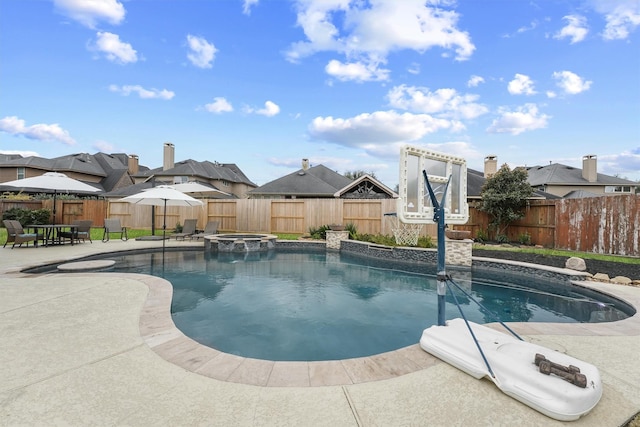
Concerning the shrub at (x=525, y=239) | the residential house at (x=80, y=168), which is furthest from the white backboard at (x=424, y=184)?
the residential house at (x=80, y=168)

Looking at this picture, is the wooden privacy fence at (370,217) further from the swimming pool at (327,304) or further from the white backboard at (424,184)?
the white backboard at (424,184)

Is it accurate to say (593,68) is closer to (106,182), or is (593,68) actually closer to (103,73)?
(103,73)

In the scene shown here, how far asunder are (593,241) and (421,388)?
12.1m

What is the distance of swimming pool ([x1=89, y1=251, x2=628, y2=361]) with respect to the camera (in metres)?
4.25

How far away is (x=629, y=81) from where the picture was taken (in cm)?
1061

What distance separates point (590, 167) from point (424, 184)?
3046 cm

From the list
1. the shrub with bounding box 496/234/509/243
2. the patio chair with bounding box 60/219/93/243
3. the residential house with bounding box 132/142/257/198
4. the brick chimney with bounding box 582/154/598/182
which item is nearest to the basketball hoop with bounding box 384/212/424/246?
the shrub with bounding box 496/234/509/243

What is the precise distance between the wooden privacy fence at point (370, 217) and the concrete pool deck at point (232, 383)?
8.20 metres

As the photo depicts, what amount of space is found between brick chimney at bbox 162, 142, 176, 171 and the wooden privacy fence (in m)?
8.21

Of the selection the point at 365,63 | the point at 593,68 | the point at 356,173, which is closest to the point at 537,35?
the point at 593,68

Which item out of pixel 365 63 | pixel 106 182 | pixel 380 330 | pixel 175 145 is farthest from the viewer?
pixel 106 182

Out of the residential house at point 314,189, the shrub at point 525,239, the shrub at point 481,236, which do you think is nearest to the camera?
the shrub at point 525,239

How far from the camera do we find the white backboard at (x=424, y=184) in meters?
3.69

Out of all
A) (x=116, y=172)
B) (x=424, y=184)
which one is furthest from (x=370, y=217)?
(x=116, y=172)
